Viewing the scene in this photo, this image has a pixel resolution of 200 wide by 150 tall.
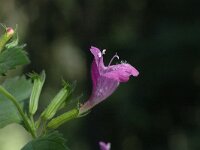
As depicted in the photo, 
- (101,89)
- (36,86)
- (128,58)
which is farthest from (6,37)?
(128,58)

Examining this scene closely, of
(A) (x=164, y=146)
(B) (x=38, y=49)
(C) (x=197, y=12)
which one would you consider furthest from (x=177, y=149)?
(B) (x=38, y=49)

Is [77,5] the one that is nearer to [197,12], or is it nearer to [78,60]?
[78,60]

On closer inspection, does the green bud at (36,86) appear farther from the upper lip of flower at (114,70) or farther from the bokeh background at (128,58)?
the bokeh background at (128,58)

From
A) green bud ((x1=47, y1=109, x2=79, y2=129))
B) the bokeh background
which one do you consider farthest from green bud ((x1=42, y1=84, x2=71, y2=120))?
the bokeh background

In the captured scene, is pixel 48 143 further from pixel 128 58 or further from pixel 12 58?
pixel 128 58

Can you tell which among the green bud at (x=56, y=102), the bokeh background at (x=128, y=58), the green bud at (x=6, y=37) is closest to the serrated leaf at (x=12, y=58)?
the green bud at (x=6, y=37)

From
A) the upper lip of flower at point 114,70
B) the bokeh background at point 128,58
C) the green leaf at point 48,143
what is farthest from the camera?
the bokeh background at point 128,58

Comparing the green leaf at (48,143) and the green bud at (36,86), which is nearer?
the green leaf at (48,143)
